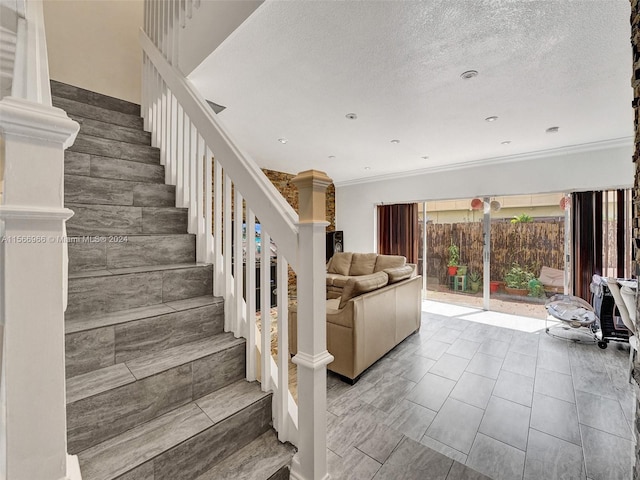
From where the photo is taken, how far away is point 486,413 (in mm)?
2223

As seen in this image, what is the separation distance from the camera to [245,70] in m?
2.37

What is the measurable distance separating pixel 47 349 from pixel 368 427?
6.58ft

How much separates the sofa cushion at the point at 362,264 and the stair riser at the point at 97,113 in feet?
14.4

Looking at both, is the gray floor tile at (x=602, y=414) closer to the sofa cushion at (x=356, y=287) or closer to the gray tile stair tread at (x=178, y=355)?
the sofa cushion at (x=356, y=287)

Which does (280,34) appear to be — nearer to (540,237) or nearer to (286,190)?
(286,190)

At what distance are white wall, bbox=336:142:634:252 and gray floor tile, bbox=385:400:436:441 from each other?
414cm

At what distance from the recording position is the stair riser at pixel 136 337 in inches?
44.4

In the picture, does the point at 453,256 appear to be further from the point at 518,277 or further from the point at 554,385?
the point at 554,385

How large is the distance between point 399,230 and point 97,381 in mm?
5913

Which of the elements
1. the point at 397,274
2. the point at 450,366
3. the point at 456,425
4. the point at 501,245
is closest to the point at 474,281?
the point at 501,245

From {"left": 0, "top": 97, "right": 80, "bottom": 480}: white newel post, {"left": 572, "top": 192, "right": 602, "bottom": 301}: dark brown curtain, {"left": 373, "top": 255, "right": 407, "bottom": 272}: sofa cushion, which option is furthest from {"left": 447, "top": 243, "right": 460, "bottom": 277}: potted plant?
{"left": 0, "top": 97, "right": 80, "bottom": 480}: white newel post

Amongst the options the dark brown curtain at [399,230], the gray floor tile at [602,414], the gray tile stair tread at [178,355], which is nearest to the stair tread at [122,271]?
the gray tile stair tread at [178,355]

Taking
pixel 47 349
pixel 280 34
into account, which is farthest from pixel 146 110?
pixel 47 349

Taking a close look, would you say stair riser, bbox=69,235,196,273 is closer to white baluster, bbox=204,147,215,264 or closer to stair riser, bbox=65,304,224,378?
white baluster, bbox=204,147,215,264
